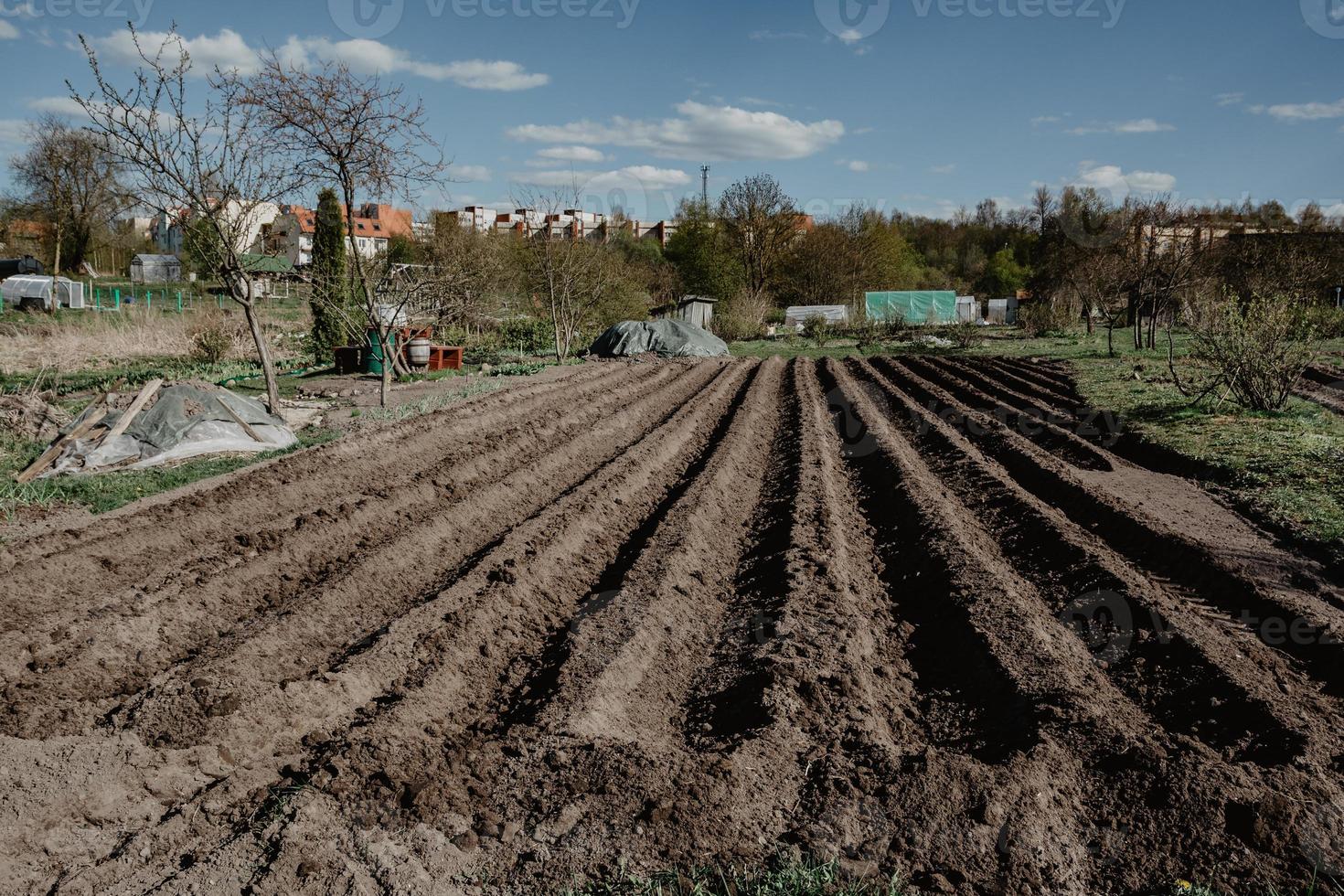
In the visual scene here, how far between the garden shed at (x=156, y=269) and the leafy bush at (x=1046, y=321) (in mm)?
41499

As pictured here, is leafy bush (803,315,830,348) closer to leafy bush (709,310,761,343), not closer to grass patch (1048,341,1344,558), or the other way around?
leafy bush (709,310,761,343)

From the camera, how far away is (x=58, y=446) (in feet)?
26.3

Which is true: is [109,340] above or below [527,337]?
below

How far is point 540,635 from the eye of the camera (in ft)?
15.5

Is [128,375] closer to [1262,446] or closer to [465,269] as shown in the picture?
[465,269]

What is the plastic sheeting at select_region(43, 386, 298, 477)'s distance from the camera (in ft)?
26.5

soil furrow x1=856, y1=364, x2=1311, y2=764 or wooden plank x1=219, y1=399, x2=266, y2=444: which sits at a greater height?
wooden plank x1=219, y1=399, x2=266, y2=444

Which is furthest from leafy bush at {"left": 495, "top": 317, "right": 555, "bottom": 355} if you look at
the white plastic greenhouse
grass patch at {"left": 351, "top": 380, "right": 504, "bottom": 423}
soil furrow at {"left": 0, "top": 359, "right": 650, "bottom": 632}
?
the white plastic greenhouse

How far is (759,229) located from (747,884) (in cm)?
4376

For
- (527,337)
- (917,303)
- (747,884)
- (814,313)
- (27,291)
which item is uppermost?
(917,303)

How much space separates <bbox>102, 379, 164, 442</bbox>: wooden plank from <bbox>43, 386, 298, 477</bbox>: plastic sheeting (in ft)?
0.21

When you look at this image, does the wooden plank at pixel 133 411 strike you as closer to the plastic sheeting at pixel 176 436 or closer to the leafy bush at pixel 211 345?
the plastic sheeting at pixel 176 436

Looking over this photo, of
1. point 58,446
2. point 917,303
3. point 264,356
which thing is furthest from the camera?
point 917,303

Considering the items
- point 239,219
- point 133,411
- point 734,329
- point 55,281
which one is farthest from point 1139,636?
point 55,281
